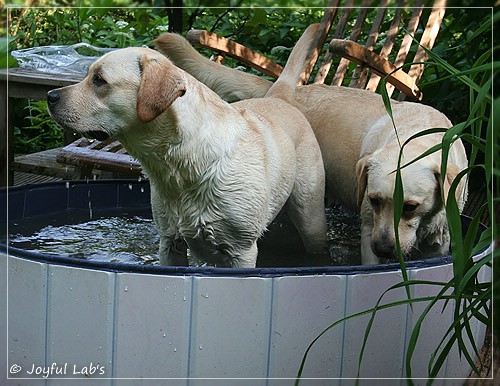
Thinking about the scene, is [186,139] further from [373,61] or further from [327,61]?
[327,61]

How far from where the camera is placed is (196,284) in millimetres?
2471

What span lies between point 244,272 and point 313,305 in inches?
10.8

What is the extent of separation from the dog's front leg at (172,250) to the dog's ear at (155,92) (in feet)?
2.11

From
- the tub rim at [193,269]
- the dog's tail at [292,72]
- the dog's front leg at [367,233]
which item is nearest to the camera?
the tub rim at [193,269]

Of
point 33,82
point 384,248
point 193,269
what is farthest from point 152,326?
point 33,82

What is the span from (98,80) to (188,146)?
0.39 metres

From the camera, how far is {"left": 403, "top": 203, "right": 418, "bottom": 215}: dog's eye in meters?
2.98

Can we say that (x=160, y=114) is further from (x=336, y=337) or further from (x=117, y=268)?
(x=336, y=337)

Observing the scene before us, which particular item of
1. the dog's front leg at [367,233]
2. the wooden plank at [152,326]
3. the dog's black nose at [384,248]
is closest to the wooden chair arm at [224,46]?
the dog's front leg at [367,233]

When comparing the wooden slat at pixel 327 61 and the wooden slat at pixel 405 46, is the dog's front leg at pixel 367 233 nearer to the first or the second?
the wooden slat at pixel 405 46

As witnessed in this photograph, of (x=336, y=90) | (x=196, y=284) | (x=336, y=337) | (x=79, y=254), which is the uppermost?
(x=336, y=90)

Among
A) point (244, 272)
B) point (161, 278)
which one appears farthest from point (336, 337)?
point (161, 278)

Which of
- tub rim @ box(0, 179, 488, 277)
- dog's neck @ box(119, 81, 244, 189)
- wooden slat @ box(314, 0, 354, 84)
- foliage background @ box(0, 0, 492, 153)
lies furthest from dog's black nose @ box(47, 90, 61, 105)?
wooden slat @ box(314, 0, 354, 84)

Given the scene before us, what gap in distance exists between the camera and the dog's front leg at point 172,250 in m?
3.12
